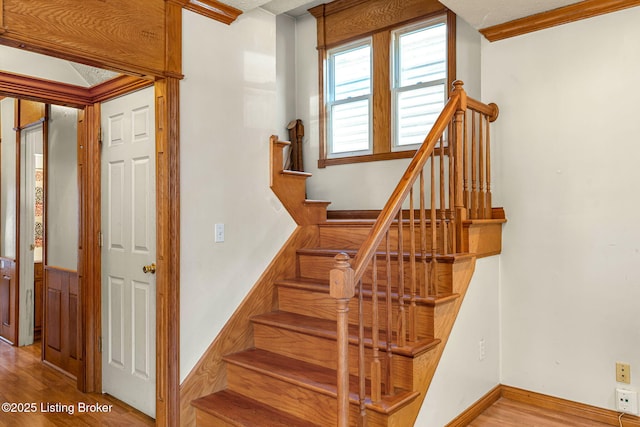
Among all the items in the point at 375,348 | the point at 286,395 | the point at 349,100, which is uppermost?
the point at 349,100

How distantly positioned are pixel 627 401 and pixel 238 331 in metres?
2.26

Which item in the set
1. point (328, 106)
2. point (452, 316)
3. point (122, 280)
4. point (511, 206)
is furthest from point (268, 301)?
point (328, 106)

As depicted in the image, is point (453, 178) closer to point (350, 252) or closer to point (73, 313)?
point (350, 252)

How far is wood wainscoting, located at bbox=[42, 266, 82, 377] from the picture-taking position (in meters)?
3.34

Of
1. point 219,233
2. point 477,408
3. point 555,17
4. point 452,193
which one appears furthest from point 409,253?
point 555,17

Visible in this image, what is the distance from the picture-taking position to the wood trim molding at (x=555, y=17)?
8.32ft

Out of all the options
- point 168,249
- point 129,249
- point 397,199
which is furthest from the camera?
point 129,249

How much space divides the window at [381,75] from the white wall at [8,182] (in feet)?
10.3

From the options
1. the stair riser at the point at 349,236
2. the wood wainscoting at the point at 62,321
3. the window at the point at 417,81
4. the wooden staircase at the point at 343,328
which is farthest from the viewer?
the window at the point at 417,81

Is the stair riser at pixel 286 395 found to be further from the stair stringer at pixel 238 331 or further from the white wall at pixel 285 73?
the white wall at pixel 285 73

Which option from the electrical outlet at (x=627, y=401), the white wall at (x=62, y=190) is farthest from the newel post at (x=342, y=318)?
the white wall at (x=62, y=190)

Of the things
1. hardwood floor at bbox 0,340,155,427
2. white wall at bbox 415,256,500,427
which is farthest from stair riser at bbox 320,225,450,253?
hardwood floor at bbox 0,340,155,427

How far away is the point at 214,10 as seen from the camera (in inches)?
103

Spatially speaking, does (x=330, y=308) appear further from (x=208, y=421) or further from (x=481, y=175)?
(x=481, y=175)
